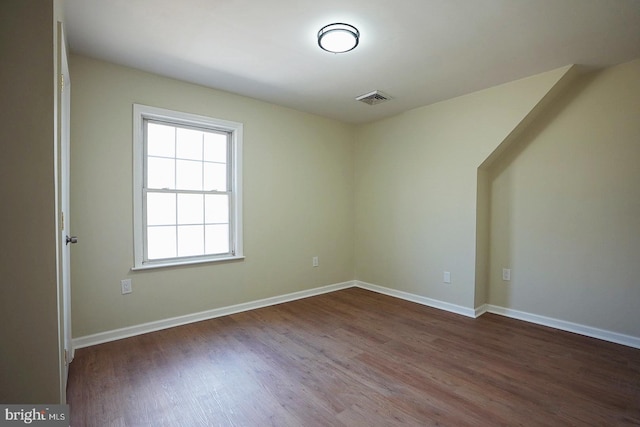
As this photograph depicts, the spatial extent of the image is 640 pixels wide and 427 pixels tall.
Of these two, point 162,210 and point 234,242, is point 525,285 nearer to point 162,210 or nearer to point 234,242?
point 234,242

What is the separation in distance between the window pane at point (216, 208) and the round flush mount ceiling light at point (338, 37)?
188cm

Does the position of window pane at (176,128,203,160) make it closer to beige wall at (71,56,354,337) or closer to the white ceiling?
beige wall at (71,56,354,337)

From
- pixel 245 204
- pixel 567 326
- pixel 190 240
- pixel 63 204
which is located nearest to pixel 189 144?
pixel 245 204

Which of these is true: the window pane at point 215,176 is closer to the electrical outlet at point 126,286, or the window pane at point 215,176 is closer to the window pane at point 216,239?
the window pane at point 216,239

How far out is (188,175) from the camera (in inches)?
120

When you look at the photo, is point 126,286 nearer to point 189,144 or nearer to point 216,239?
point 216,239

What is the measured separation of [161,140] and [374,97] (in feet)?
7.44

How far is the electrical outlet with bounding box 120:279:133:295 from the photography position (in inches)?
104

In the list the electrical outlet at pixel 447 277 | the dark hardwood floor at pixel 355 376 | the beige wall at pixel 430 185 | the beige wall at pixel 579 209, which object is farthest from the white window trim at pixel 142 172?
the beige wall at pixel 579 209

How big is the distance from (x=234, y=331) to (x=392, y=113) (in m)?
3.21

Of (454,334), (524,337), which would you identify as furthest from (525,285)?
(454,334)

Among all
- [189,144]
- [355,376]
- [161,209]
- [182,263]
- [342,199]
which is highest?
[189,144]

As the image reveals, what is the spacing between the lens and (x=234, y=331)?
2797 mm

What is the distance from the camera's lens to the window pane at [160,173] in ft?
9.29
